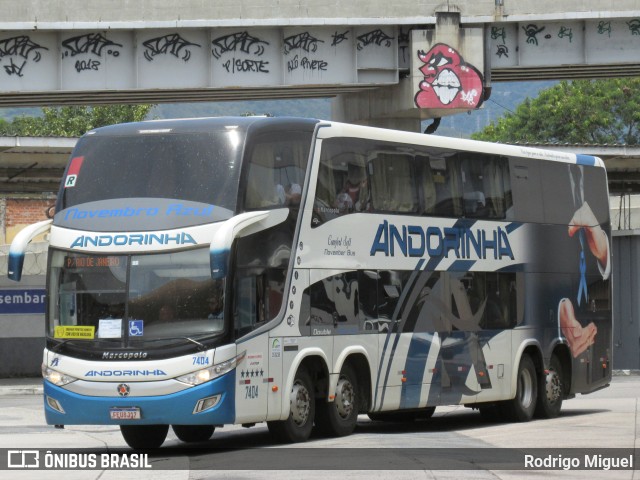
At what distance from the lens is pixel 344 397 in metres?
18.7

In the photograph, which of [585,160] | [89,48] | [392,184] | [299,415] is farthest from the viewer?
[89,48]

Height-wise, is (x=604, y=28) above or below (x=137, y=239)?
above

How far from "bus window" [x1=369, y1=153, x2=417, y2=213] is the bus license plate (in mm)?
4715

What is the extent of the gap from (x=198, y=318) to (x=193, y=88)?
22140mm

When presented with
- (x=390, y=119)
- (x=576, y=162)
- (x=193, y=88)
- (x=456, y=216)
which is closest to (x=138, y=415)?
(x=456, y=216)

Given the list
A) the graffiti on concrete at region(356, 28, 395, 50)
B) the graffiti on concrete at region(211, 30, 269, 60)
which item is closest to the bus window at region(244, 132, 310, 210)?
the graffiti on concrete at region(211, 30, 269, 60)

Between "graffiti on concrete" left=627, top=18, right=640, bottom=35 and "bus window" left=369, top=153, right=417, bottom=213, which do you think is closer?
"bus window" left=369, top=153, right=417, bottom=213

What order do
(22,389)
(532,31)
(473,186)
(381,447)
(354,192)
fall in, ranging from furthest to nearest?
(532,31) < (22,389) < (473,186) < (354,192) < (381,447)

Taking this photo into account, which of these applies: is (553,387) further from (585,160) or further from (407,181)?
(407,181)

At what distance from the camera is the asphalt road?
14.0m

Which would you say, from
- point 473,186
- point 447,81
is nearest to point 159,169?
point 473,186

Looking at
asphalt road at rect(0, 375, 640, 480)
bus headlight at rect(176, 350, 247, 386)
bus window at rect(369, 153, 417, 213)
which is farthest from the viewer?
bus window at rect(369, 153, 417, 213)

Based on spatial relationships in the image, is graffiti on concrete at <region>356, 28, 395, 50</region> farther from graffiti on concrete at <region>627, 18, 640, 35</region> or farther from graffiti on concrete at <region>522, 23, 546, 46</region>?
graffiti on concrete at <region>627, 18, 640, 35</region>

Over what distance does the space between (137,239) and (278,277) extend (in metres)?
1.83
